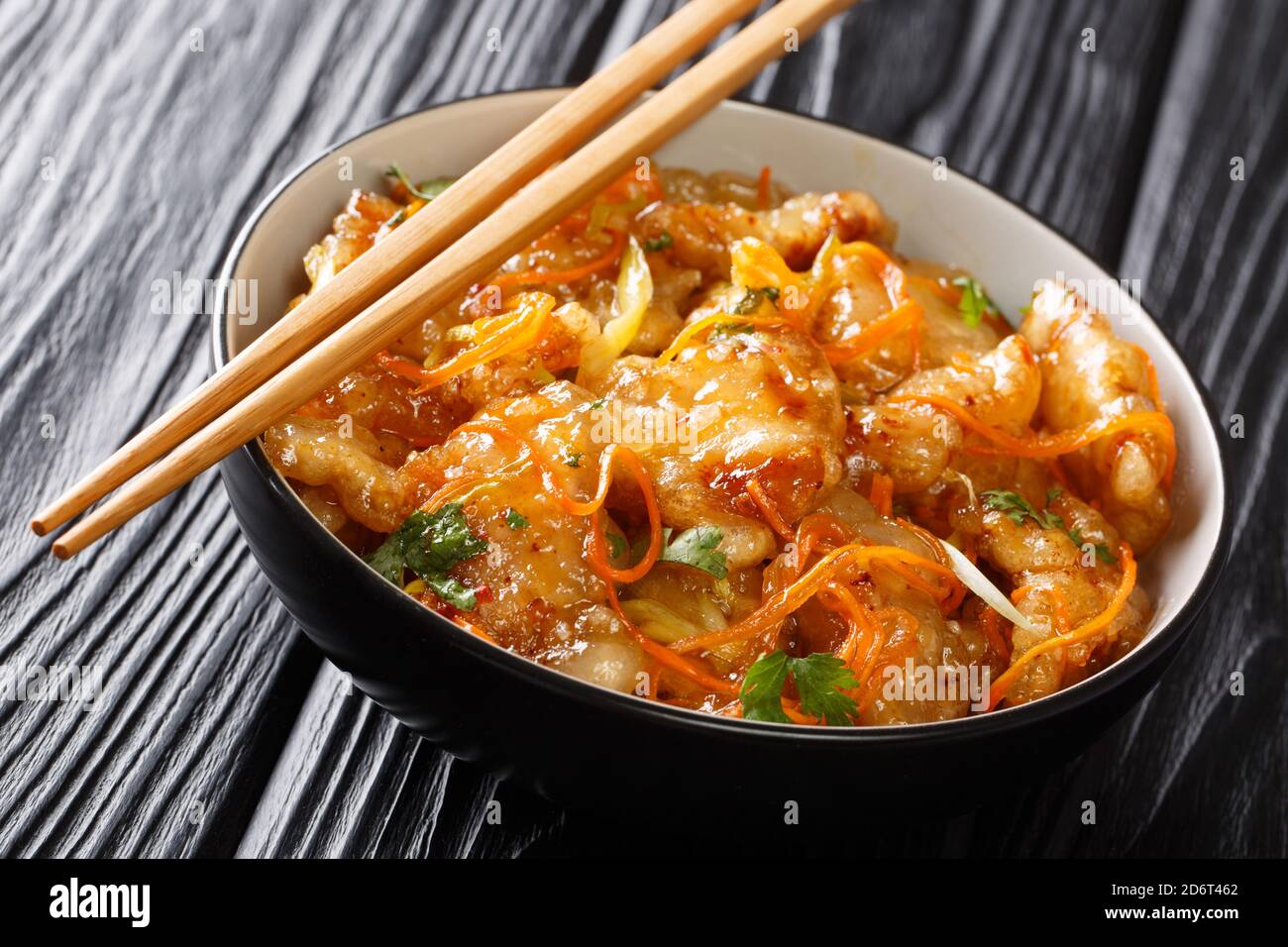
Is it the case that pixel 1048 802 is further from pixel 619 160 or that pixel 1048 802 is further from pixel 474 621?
pixel 619 160

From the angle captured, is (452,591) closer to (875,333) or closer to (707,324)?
(707,324)

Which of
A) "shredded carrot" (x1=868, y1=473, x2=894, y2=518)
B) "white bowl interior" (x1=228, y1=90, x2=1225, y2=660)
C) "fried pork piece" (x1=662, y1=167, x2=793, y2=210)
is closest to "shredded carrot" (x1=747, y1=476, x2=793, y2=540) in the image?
"shredded carrot" (x1=868, y1=473, x2=894, y2=518)

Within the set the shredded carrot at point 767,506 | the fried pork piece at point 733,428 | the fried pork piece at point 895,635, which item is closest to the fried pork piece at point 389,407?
the fried pork piece at point 733,428

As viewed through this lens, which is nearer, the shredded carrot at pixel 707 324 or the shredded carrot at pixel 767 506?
the shredded carrot at pixel 767 506

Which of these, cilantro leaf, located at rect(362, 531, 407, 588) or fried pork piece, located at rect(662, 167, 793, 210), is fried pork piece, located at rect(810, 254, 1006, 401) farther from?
cilantro leaf, located at rect(362, 531, 407, 588)

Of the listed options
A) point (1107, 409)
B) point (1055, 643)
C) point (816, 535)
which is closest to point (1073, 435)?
point (1107, 409)

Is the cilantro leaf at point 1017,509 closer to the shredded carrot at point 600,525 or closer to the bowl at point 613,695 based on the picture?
the bowl at point 613,695
